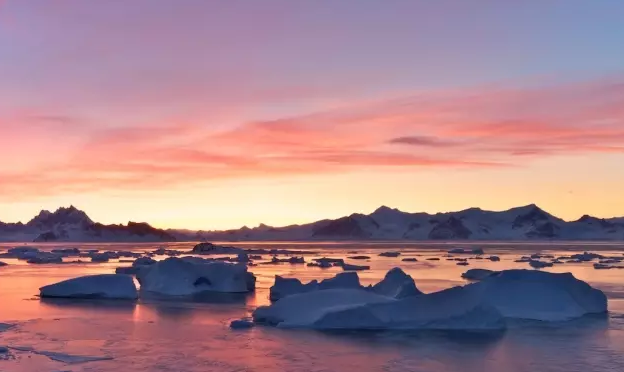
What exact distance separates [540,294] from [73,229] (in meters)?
123

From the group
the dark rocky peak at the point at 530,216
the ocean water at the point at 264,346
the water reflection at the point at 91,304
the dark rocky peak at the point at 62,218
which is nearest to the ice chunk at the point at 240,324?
the ocean water at the point at 264,346

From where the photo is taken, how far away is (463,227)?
161 metres

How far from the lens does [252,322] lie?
11.7m

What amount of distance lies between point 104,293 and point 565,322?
33.7 feet

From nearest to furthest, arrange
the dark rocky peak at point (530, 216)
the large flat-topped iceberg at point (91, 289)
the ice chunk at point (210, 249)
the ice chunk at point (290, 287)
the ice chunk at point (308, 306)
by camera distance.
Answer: the ice chunk at point (308, 306) < the ice chunk at point (290, 287) < the large flat-topped iceberg at point (91, 289) < the ice chunk at point (210, 249) < the dark rocky peak at point (530, 216)

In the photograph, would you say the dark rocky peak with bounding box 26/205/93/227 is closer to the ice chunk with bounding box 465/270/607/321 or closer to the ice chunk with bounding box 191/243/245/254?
the ice chunk with bounding box 191/243/245/254

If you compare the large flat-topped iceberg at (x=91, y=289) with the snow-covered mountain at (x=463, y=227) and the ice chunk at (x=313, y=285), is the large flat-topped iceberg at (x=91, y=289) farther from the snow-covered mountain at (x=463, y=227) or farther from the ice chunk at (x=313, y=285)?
the snow-covered mountain at (x=463, y=227)

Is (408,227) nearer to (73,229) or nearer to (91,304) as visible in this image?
(73,229)

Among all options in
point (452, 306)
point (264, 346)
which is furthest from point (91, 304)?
point (452, 306)

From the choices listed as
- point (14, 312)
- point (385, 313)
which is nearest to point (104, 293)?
point (14, 312)

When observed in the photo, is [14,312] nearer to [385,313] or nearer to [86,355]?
[86,355]

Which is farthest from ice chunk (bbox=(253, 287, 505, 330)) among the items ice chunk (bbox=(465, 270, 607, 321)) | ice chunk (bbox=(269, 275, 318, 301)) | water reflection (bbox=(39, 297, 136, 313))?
water reflection (bbox=(39, 297, 136, 313))

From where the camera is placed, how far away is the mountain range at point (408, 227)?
13125 centimetres

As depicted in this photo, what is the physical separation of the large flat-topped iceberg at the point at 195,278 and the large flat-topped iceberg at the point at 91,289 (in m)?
1.88
